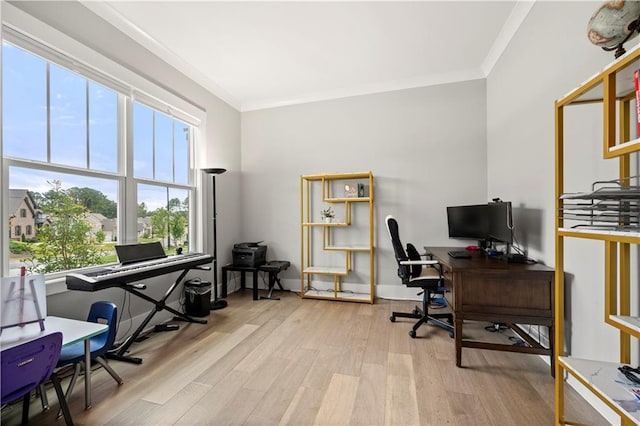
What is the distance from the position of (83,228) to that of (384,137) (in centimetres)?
355

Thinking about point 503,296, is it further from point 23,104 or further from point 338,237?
point 23,104

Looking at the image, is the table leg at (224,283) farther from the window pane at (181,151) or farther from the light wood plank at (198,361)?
the window pane at (181,151)

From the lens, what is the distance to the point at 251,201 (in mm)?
4316

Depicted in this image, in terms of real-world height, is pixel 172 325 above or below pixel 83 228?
below

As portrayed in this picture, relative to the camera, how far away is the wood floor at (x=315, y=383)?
1512 mm

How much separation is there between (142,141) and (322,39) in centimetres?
223

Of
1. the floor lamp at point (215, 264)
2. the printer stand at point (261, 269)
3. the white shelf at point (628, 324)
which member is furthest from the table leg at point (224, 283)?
the white shelf at point (628, 324)

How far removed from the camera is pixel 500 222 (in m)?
2.49

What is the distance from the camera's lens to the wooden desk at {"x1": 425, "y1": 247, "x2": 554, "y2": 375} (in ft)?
6.18

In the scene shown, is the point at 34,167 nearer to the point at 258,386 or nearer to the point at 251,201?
the point at 258,386

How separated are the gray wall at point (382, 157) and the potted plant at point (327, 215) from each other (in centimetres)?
43

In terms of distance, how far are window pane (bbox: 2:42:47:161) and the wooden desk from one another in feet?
10.9

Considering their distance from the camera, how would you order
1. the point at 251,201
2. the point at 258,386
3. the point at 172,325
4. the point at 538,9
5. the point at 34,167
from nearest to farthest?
the point at 258,386 < the point at 34,167 < the point at 538,9 < the point at 172,325 < the point at 251,201

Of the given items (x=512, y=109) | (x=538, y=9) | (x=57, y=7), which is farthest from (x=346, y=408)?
(x=57, y=7)
